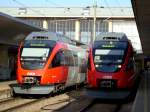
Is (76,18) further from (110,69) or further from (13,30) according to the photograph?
(110,69)

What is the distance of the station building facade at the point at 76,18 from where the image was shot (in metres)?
80.1

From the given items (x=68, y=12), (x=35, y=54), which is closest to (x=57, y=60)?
Result: (x=35, y=54)

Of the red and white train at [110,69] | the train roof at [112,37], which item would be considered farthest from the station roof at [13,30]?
the red and white train at [110,69]

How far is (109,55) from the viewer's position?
22312 mm

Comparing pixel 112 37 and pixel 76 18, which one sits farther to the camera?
pixel 76 18

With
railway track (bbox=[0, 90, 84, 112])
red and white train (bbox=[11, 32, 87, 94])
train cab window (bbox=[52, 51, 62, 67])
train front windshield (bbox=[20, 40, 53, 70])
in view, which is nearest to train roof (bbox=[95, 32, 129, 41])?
train cab window (bbox=[52, 51, 62, 67])

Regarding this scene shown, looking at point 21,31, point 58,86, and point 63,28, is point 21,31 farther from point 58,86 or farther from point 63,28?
point 63,28

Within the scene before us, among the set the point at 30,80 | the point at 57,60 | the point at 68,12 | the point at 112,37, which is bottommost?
the point at 30,80

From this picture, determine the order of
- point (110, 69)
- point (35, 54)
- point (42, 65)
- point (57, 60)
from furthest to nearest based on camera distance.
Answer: point (57, 60) → point (35, 54) → point (42, 65) → point (110, 69)

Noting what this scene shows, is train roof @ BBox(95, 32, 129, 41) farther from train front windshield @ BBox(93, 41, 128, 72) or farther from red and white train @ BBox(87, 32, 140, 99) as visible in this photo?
train front windshield @ BBox(93, 41, 128, 72)

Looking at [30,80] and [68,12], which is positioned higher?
[68,12]

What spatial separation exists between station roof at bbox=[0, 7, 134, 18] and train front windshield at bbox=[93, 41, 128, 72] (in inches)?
2326

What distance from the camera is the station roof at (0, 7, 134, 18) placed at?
82375 millimetres

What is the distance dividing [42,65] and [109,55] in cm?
340
